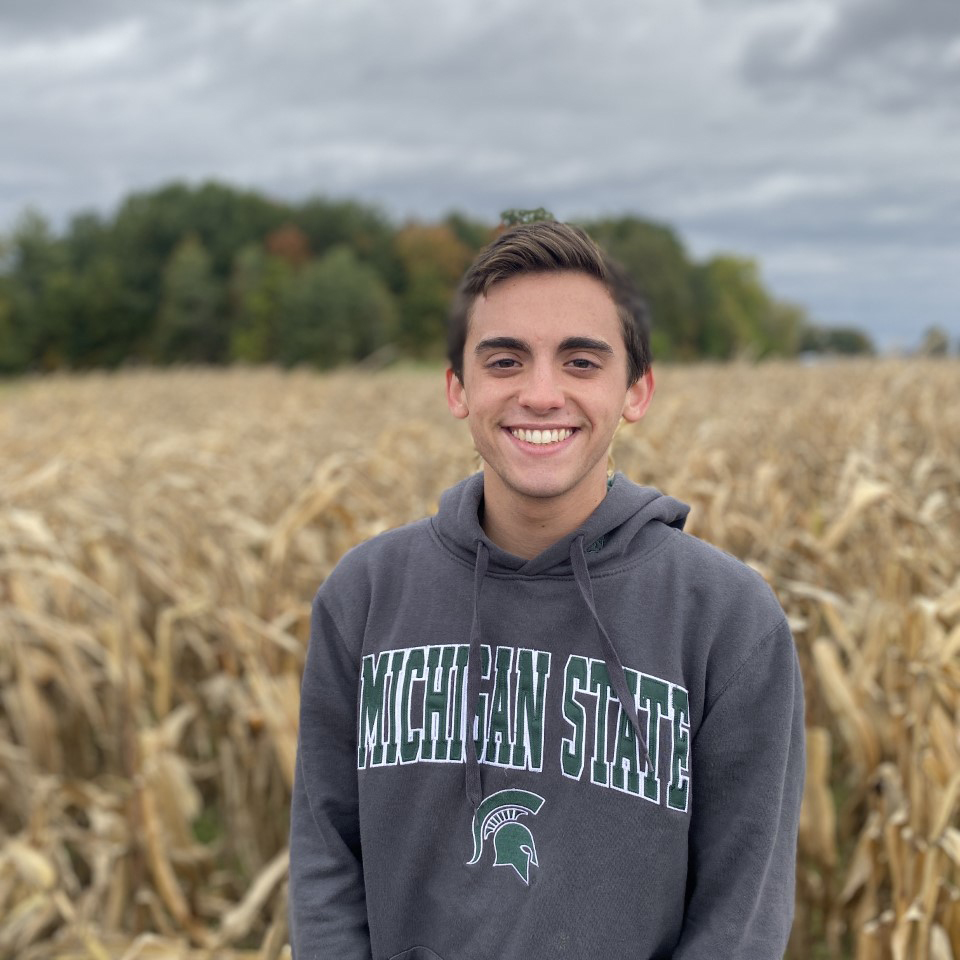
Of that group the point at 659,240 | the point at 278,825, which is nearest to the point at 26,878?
the point at 278,825

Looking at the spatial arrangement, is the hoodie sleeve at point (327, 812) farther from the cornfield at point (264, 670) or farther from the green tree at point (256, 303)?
the green tree at point (256, 303)

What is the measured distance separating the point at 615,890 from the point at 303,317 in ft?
133

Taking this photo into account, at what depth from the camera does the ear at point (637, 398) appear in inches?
64.6

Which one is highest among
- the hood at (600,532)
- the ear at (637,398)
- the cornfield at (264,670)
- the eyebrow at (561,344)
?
the eyebrow at (561,344)

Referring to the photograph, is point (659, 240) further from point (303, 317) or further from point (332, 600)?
point (332, 600)

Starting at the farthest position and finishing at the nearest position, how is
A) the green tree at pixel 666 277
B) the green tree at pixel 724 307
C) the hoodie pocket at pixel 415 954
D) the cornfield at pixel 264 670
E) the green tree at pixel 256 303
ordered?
the green tree at pixel 724 307 → the green tree at pixel 666 277 → the green tree at pixel 256 303 → the cornfield at pixel 264 670 → the hoodie pocket at pixel 415 954

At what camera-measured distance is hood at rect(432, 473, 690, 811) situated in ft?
5.03

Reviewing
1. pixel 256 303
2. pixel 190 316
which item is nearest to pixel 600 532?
pixel 256 303

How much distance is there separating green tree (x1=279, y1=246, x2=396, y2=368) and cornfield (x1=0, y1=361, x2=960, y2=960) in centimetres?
3388

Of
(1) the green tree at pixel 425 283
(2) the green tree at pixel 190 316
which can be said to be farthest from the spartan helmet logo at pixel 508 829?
(2) the green tree at pixel 190 316

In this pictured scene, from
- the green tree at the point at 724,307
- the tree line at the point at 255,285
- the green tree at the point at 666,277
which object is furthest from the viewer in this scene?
the green tree at the point at 724,307

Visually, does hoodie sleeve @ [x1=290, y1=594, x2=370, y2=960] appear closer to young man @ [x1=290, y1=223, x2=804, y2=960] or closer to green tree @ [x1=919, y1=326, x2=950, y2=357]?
young man @ [x1=290, y1=223, x2=804, y2=960]

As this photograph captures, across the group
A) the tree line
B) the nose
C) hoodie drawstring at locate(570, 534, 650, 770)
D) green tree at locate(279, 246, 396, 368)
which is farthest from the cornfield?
green tree at locate(279, 246, 396, 368)

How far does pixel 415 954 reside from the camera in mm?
1629
